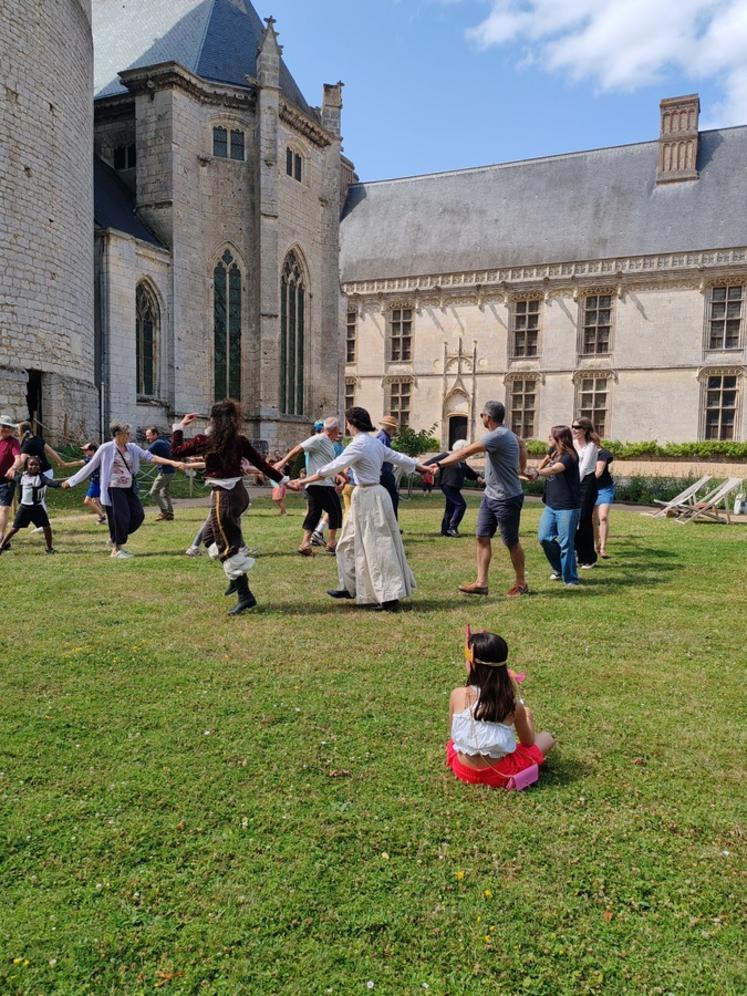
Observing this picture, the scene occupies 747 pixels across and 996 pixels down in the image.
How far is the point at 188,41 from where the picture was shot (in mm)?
27047

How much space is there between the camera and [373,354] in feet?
130

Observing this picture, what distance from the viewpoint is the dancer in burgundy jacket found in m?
6.58

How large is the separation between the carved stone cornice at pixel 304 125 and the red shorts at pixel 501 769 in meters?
28.0

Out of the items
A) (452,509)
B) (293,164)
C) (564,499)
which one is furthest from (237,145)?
(564,499)

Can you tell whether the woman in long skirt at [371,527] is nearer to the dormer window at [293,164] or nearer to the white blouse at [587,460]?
the white blouse at [587,460]

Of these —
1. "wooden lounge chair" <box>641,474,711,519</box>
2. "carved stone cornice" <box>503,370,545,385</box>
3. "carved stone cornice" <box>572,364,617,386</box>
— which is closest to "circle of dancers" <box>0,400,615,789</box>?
"wooden lounge chair" <box>641,474,711,519</box>

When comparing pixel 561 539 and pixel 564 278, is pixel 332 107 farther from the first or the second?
pixel 561 539

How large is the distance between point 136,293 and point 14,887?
79.6 ft

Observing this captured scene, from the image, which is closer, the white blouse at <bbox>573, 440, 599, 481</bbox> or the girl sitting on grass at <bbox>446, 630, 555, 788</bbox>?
the girl sitting on grass at <bbox>446, 630, 555, 788</bbox>

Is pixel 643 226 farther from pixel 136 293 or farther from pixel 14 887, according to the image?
pixel 14 887

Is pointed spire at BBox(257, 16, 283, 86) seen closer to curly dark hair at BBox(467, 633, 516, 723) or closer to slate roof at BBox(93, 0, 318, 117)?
slate roof at BBox(93, 0, 318, 117)

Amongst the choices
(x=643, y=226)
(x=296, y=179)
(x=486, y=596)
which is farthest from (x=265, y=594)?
(x=643, y=226)

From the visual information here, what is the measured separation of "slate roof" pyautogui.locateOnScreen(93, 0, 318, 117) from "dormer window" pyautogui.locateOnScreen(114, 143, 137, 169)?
80.7 inches

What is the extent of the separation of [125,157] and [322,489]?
22597mm
